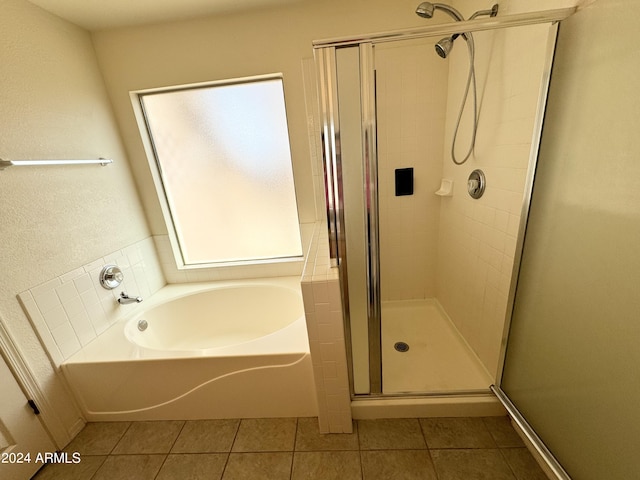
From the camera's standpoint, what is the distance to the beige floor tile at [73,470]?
1.16 metres

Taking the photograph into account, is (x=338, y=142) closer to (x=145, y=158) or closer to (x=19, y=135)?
(x=19, y=135)

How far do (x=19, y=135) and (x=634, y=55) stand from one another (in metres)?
2.34

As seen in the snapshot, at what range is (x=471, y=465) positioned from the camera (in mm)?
1061

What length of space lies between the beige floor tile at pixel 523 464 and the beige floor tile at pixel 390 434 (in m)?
0.35

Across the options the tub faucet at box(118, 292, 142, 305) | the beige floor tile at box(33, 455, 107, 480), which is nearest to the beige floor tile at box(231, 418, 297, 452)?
the beige floor tile at box(33, 455, 107, 480)

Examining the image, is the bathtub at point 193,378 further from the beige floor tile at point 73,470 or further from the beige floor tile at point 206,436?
the beige floor tile at point 73,470

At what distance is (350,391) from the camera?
4.12ft

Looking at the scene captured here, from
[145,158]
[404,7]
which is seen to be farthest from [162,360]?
[404,7]

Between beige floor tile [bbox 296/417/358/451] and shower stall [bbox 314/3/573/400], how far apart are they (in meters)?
0.19

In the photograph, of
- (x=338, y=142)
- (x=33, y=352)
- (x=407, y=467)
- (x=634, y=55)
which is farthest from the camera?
(x=33, y=352)

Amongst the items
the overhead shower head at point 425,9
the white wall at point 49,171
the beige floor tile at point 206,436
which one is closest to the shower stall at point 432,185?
the overhead shower head at point 425,9

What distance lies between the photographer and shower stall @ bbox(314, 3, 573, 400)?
862mm

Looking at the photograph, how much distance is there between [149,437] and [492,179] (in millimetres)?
2241

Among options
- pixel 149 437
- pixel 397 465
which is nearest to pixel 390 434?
pixel 397 465
